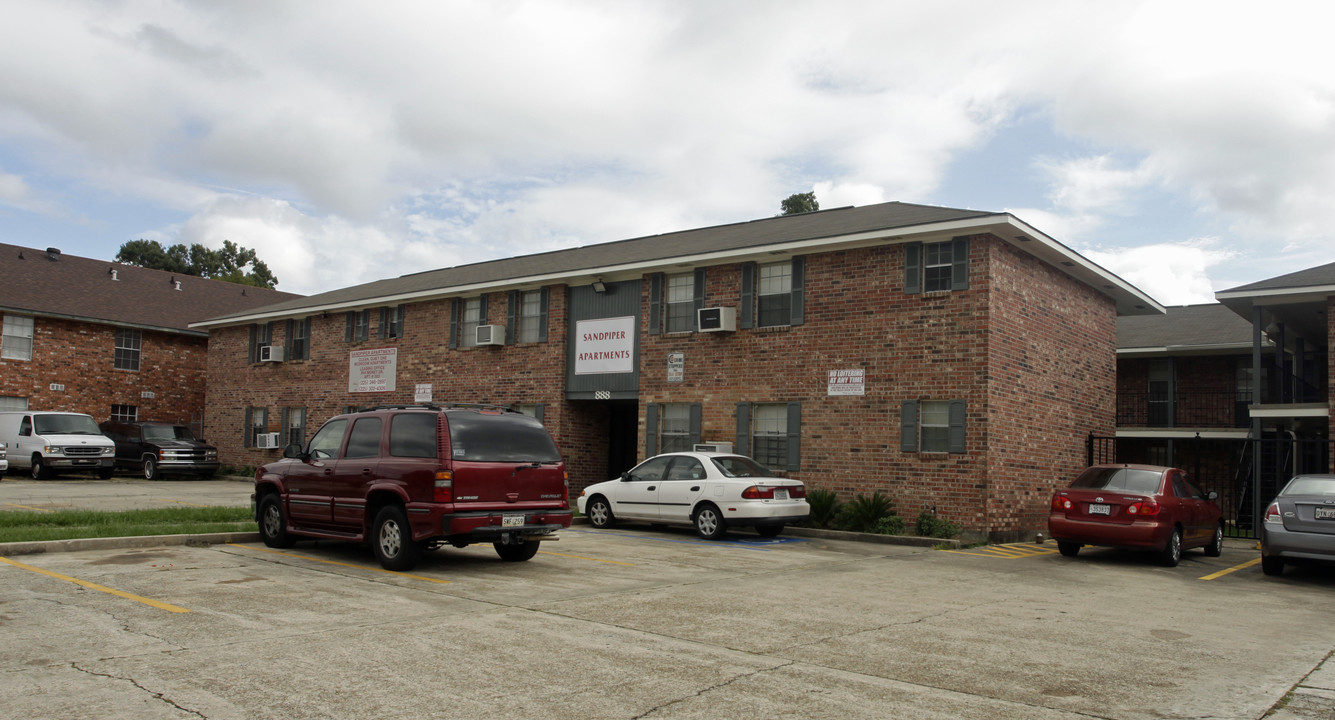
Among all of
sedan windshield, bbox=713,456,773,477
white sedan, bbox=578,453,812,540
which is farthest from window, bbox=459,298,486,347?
sedan windshield, bbox=713,456,773,477

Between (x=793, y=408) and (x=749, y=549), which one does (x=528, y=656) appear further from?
(x=793, y=408)

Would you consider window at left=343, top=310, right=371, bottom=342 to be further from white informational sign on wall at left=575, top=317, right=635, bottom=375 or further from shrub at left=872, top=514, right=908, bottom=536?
shrub at left=872, top=514, right=908, bottom=536

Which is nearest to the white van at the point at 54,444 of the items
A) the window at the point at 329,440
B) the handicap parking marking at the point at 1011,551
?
the window at the point at 329,440

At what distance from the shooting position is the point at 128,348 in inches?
1364

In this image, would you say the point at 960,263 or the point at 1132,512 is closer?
the point at 1132,512

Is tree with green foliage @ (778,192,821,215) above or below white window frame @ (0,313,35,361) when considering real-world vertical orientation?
above

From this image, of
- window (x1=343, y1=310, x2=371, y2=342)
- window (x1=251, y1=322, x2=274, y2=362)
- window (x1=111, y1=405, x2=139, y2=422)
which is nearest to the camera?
window (x1=343, y1=310, x2=371, y2=342)

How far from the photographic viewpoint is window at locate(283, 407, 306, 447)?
28.9 m

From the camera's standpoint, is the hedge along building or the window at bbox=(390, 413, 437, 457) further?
the hedge along building

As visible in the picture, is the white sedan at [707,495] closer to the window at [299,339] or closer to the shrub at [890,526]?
the shrub at [890,526]

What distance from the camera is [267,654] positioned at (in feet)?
20.6

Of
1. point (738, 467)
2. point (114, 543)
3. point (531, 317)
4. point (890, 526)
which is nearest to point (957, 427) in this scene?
point (890, 526)

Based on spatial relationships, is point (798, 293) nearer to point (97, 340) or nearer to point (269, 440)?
point (269, 440)

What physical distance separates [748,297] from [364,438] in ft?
32.1
